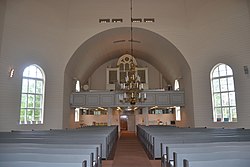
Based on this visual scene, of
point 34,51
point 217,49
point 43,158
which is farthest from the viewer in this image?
point 217,49

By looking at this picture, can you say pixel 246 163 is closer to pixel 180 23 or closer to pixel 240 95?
pixel 240 95

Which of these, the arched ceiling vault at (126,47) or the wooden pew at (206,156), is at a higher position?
the arched ceiling vault at (126,47)

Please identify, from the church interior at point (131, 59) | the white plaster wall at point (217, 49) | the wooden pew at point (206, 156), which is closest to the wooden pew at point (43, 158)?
the wooden pew at point (206, 156)

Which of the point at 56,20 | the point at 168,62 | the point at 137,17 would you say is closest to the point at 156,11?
the point at 137,17

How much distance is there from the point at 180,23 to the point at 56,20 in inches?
282

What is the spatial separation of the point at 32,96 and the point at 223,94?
10243 mm

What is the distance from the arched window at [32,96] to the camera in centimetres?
1077

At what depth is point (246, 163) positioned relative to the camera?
229 centimetres

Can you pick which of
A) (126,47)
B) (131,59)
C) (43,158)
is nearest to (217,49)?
(131,59)

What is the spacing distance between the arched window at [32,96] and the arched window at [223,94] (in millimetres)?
9518

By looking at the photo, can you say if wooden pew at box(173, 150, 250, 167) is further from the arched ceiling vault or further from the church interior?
the arched ceiling vault

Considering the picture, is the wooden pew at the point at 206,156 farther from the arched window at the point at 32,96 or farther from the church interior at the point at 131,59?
the arched window at the point at 32,96

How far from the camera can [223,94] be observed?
1115 cm

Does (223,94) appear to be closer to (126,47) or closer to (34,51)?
(126,47)
